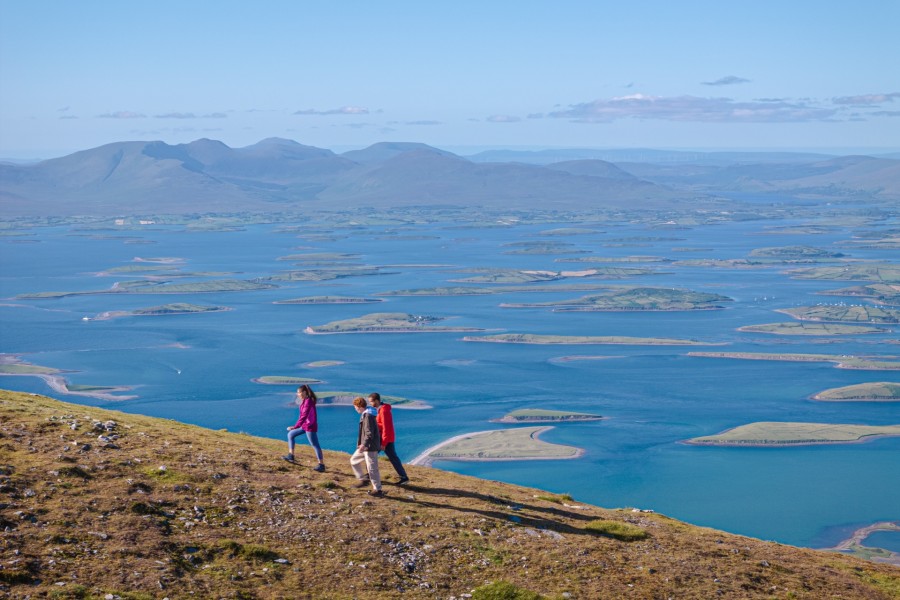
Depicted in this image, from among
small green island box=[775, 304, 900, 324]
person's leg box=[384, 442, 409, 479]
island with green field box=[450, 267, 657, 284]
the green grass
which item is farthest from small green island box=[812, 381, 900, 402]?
island with green field box=[450, 267, 657, 284]

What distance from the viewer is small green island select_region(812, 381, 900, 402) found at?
71.1m

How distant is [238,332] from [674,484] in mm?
52974

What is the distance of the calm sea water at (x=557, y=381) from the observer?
5216 cm

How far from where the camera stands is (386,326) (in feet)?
325

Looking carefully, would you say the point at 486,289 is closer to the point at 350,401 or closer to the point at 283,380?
the point at 283,380

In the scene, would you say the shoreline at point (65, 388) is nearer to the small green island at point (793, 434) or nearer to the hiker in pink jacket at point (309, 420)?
the small green island at point (793, 434)

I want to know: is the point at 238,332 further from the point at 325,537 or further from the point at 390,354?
the point at 325,537

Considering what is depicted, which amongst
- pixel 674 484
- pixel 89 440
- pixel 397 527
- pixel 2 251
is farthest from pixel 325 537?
pixel 2 251

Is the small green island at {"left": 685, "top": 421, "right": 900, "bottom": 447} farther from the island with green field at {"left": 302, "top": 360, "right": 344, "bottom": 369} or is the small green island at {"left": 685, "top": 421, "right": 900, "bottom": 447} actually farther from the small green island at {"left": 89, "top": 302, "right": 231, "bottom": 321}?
the small green island at {"left": 89, "top": 302, "right": 231, "bottom": 321}

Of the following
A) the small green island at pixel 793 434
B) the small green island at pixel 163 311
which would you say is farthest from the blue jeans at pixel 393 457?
the small green island at pixel 163 311

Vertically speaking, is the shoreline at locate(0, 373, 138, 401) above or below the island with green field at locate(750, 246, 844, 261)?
above

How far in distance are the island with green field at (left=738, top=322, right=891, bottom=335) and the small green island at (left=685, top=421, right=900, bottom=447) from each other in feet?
99.9

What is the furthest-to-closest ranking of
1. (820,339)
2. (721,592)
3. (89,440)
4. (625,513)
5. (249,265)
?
(249,265)
(820,339)
(625,513)
(89,440)
(721,592)

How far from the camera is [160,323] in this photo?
10188 cm
